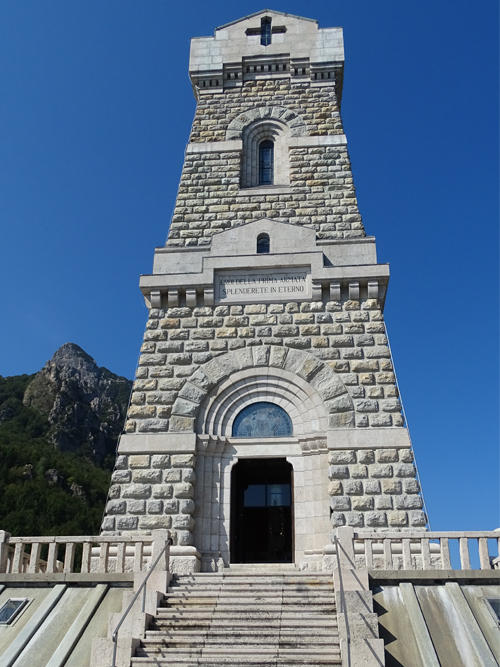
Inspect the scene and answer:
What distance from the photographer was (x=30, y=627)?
8.68 meters

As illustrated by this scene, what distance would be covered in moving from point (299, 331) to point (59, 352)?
67.8 m

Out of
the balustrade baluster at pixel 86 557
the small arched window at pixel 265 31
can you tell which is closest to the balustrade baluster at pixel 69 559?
the balustrade baluster at pixel 86 557

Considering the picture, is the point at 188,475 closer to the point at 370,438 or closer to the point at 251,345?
the point at 251,345

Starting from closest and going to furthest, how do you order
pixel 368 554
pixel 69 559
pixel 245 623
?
pixel 245 623
pixel 368 554
pixel 69 559

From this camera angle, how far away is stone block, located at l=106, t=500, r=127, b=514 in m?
11.8

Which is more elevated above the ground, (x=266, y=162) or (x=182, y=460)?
(x=266, y=162)

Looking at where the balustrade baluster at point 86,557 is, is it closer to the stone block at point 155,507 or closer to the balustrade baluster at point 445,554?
the stone block at point 155,507

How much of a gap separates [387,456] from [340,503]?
1.32 m

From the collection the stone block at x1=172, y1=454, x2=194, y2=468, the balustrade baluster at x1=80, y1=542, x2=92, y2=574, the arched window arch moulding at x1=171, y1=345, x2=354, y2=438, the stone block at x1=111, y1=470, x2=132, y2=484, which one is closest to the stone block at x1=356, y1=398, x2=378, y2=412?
the arched window arch moulding at x1=171, y1=345, x2=354, y2=438

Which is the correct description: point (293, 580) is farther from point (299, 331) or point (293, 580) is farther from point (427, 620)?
point (299, 331)

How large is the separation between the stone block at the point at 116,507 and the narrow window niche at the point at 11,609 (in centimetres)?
263

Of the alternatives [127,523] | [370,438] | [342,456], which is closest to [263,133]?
[370,438]

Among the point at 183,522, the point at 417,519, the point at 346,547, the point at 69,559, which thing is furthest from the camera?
the point at 183,522

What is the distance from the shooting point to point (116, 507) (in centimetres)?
1184
